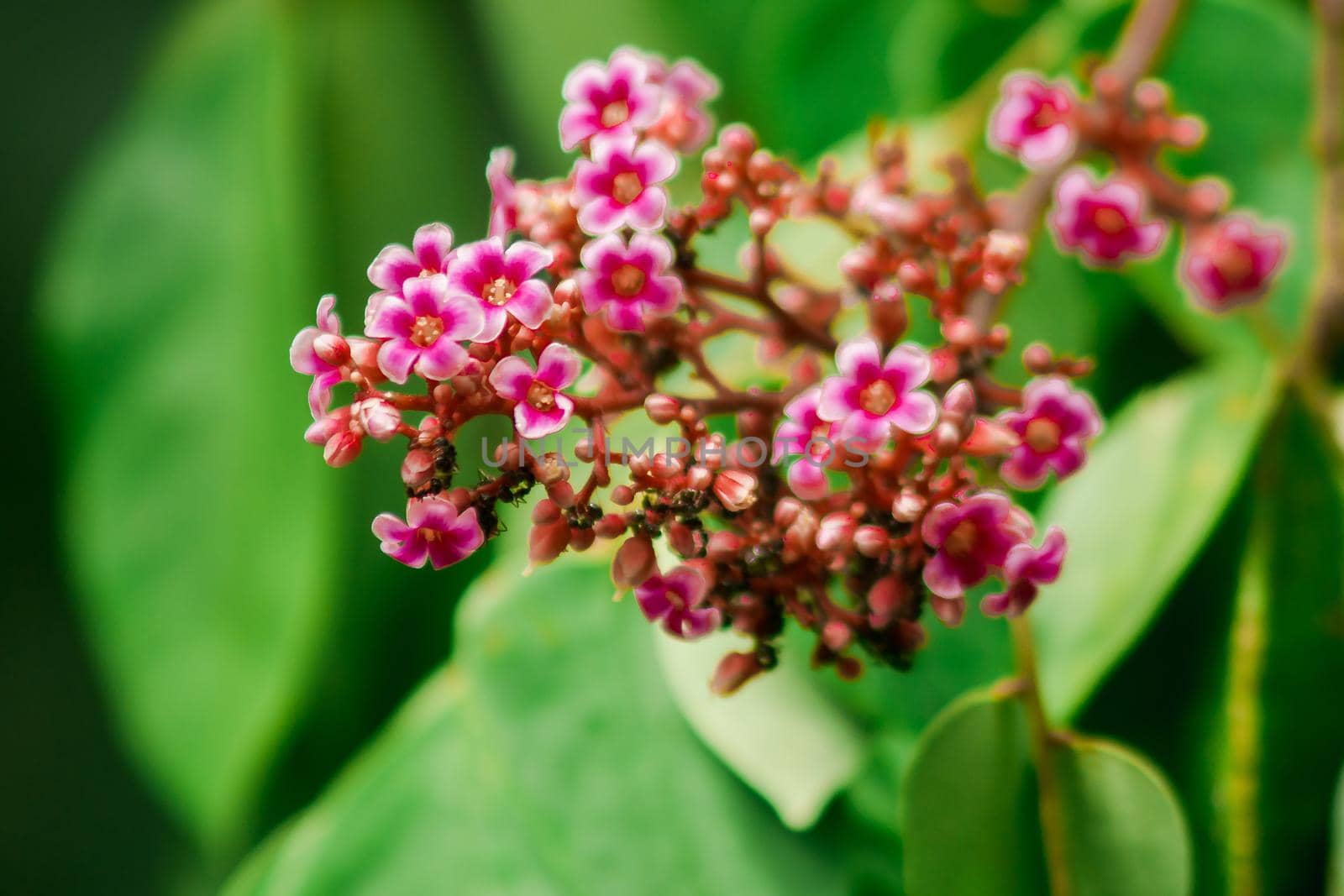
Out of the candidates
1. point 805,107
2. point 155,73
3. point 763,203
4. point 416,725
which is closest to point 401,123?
point 155,73

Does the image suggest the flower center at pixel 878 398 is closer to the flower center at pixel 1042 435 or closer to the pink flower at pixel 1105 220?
the flower center at pixel 1042 435

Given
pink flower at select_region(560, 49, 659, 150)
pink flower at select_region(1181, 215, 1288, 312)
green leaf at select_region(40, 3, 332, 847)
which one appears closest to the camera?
pink flower at select_region(560, 49, 659, 150)

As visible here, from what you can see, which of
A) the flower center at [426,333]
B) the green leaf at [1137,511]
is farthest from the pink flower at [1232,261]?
the flower center at [426,333]

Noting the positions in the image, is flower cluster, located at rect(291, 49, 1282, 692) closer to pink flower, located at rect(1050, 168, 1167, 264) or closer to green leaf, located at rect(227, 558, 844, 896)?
pink flower, located at rect(1050, 168, 1167, 264)

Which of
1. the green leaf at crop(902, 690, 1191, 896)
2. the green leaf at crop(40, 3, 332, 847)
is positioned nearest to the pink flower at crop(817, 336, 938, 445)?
the green leaf at crop(902, 690, 1191, 896)

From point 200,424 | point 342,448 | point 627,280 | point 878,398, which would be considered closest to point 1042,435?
point 878,398

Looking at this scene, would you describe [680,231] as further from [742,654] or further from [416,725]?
[416,725]
